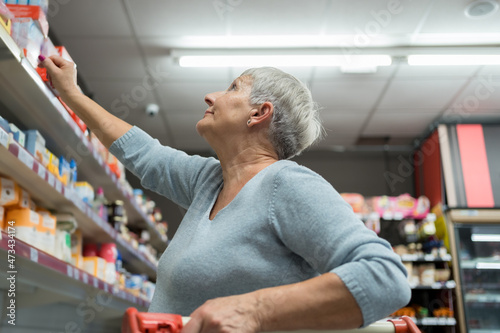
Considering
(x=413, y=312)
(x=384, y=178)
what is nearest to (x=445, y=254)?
(x=413, y=312)

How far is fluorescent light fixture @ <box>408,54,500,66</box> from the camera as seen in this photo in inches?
197

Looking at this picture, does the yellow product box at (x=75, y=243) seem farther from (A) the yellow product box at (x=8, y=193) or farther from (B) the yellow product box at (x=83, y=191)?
(A) the yellow product box at (x=8, y=193)

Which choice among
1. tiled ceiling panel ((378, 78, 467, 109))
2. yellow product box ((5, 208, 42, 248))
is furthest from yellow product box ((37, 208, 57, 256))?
tiled ceiling panel ((378, 78, 467, 109))

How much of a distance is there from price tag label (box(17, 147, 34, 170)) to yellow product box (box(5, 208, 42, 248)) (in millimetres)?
283

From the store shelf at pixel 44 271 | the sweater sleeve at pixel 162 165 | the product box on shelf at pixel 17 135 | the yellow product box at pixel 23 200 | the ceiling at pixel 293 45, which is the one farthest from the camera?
the ceiling at pixel 293 45

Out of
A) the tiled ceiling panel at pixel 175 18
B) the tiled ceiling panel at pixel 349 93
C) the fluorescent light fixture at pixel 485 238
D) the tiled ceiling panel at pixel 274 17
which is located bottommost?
the fluorescent light fixture at pixel 485 238

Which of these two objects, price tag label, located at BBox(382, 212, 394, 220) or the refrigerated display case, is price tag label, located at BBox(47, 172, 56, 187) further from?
the refrigerated display case

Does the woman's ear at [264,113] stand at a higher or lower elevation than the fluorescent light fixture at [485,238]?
lower

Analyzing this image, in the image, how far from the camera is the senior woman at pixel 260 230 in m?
0.94

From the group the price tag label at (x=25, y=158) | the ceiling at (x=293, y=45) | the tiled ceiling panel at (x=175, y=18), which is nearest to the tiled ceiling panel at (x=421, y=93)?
the ceiling at (x=293, y=45)

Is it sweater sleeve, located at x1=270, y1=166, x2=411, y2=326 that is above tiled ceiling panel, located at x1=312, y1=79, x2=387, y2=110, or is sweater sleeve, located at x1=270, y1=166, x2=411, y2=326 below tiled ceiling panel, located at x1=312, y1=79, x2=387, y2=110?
below

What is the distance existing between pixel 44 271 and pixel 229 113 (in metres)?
1.49

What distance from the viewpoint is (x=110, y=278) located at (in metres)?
3.43

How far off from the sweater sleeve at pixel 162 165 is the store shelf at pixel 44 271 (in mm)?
575
